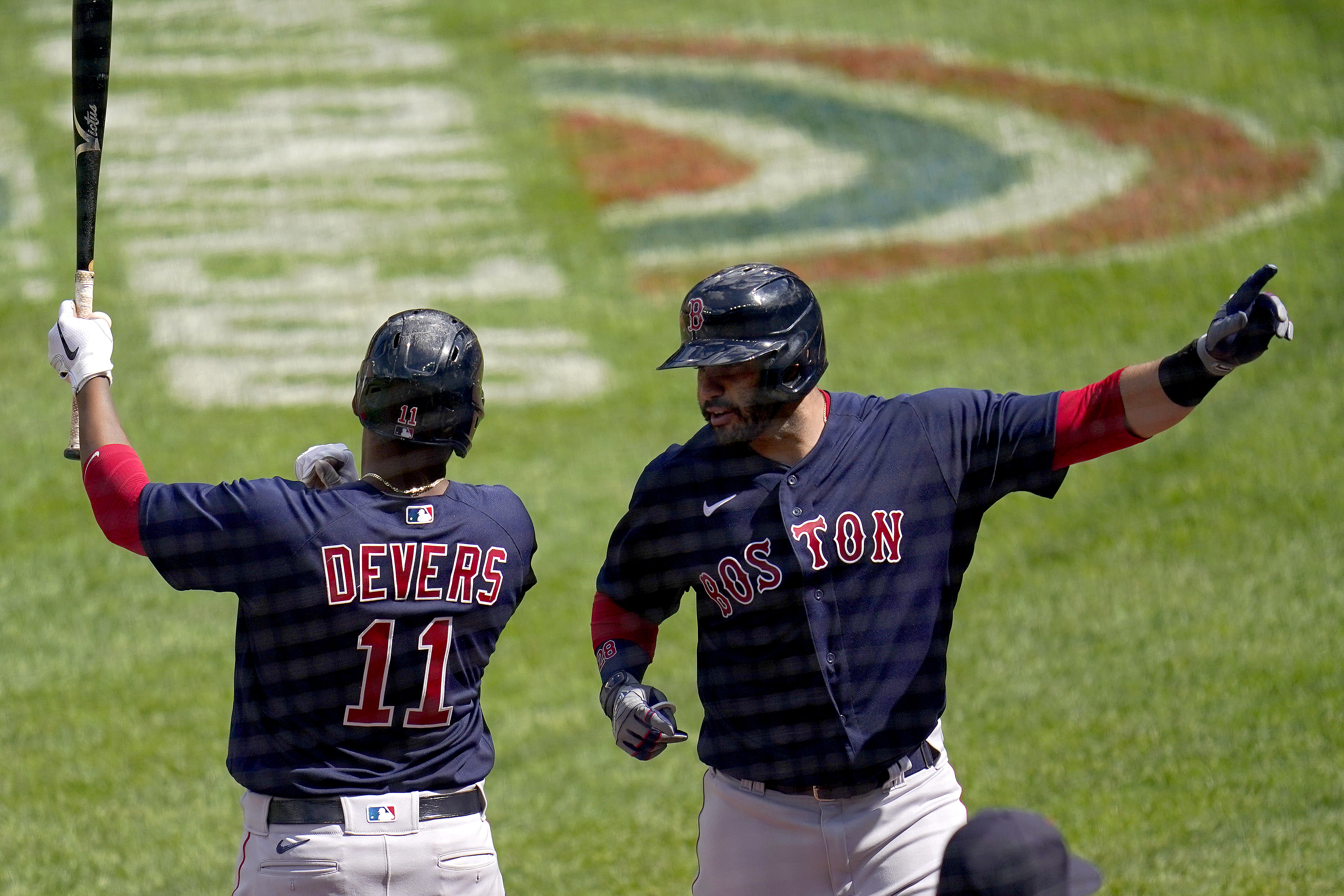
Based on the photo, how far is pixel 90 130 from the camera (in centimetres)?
368

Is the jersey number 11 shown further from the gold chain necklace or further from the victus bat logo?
the victus bat logo

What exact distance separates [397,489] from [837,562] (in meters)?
0.94

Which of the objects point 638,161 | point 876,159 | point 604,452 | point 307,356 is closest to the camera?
→ point 604,452

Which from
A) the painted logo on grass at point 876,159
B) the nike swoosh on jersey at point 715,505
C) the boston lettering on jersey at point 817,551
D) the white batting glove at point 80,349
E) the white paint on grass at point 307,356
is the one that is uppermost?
the painted logo on grass at point 876,159

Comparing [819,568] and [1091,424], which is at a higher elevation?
[1091,424]

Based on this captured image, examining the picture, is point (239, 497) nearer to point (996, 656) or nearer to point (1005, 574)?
point (996, 656)

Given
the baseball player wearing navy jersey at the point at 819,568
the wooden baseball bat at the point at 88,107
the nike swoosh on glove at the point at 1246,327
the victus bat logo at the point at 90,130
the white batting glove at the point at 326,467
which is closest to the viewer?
the nike swoosh on glove at the point at 1246,327

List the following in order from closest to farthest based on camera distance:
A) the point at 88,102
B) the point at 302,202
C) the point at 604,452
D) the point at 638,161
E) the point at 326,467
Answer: the point at 326,467 < the point at 88,102 < the point at 604,452 < the point at 302,202 < the point at 638,161

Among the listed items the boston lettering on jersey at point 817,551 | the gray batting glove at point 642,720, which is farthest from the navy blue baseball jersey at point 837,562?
the gray batting glove at point 642,720

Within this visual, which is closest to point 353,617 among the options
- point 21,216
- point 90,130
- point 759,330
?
point 759,330

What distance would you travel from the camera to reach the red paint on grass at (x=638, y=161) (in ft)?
42.0

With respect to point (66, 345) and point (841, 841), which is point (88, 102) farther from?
point (841, 841)

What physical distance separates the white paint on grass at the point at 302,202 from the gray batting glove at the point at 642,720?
6.70m

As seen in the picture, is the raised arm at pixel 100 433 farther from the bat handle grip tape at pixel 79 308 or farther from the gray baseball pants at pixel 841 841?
the gray baseball pants at pixel 841 841
